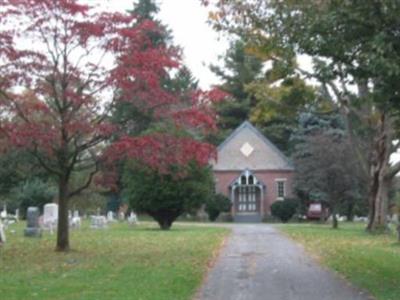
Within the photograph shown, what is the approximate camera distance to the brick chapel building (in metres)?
64.8

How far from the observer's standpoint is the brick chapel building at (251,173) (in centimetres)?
6481

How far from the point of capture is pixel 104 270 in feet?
52.4


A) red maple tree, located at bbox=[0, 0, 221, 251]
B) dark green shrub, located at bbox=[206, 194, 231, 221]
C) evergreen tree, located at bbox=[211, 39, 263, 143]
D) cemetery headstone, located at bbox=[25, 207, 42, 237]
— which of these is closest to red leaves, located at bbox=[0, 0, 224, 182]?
red maple tree, located at bbox=[0, 0, 221, 251]

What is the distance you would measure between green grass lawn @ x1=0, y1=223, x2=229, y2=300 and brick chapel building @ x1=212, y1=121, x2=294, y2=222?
4027 cm

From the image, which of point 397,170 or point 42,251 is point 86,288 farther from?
point 397,170

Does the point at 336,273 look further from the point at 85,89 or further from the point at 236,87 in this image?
the point at 236,87

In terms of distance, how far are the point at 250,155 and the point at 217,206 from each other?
7.80 meters

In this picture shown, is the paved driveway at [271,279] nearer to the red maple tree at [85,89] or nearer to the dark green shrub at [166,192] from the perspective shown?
the red maple tree at [85,89]

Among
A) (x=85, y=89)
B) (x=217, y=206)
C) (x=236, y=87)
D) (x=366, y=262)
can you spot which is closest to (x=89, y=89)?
(x=85, y=89)

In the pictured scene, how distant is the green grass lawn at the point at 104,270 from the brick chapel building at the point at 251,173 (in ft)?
132

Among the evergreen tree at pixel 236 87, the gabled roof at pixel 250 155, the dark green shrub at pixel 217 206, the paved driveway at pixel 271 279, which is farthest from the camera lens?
the evergreen tree at pixel 236 87

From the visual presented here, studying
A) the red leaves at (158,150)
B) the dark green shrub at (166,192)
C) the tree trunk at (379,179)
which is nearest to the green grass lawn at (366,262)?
the red leaves at (158,150)

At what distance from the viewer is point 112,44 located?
2080 cm

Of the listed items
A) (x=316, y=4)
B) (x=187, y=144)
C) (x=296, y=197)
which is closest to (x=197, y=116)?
(x=187, y=144)
